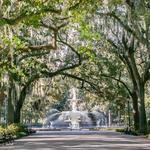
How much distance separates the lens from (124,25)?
29.6m

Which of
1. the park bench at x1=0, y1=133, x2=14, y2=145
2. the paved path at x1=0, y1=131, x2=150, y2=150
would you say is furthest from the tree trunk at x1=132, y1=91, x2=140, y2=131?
the park bench at x1=0, y1=133, x2=14, y2=145

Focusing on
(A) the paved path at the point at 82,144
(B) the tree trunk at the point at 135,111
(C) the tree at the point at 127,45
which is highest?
(C) the tree at the point at 127,45

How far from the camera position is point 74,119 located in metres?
67.5

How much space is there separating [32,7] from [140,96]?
21.8m

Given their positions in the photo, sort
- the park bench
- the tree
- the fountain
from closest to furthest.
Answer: the park bench < the tree < the fountain

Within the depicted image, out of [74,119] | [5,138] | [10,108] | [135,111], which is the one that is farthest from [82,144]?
[74,119]

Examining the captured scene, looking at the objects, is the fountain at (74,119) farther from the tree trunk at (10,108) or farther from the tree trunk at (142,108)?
the tree trunk at (142,108)

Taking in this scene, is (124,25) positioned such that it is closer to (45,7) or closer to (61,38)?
(61,38)

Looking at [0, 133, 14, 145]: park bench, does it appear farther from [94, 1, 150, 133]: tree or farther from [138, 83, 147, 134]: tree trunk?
[138, 83, 147, 134]: tree trunk

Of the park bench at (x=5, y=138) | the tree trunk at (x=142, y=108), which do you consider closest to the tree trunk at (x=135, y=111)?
the tree trunk at (x=142, y=108)

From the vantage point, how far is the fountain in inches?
2655

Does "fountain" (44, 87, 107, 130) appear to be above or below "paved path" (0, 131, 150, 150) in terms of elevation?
above

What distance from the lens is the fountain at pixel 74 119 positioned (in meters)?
67.4

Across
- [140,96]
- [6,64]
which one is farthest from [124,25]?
[6,64]
